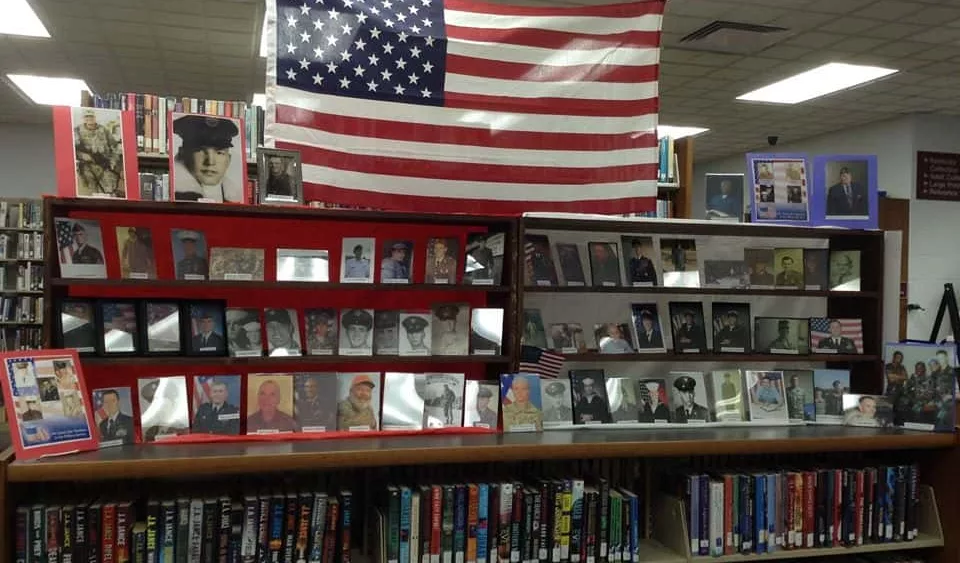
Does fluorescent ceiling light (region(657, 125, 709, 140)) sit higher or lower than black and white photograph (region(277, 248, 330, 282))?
higher

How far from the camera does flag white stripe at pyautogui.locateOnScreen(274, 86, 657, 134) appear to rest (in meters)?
2.79

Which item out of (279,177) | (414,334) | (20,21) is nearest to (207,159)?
(279,177)

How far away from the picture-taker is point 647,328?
3.03 m

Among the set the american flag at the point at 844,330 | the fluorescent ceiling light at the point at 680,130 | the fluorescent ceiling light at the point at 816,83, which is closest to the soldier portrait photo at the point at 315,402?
the american flag at the point at 844,330

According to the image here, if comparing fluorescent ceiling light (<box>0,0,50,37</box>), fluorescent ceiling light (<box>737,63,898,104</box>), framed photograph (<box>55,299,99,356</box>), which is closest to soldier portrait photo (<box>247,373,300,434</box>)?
framed photograph (<box>55,299,99,356</box>)

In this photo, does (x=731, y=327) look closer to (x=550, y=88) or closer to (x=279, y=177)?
(x=550, y=88)

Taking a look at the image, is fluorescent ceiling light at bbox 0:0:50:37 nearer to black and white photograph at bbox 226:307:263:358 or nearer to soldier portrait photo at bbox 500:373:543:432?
black and white photograph at bbox 226:307:263:358

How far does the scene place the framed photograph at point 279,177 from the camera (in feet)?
8.61

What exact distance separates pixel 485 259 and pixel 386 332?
44cm

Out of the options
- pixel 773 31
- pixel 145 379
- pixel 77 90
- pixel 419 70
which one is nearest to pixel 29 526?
pixel 145 379

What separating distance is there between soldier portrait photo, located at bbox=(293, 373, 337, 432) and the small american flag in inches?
26.7

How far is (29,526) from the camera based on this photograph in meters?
2.15

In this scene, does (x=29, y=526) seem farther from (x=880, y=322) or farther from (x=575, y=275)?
(x=880, y=322)

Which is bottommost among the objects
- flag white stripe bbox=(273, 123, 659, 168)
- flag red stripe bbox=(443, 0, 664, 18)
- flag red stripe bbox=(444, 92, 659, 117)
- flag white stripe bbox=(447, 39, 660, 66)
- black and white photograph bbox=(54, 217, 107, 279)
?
black and white photograph bbox=(54, 217, 107, 279)
